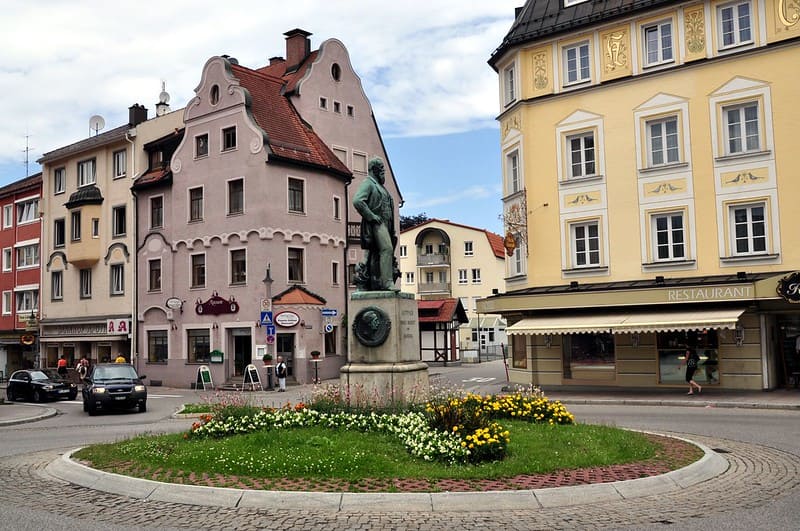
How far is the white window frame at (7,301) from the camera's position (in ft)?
171

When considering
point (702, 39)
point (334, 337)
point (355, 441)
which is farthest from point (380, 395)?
point (334, 337)

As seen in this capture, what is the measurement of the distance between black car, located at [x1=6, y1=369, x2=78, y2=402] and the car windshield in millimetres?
6371

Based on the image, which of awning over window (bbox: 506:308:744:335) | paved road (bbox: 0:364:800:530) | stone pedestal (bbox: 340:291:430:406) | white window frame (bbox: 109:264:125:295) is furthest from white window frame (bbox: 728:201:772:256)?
white window frame (bbox: 109:264:125:295)

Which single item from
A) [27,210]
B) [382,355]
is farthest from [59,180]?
[382,355]

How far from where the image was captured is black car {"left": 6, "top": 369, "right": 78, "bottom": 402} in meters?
31.0

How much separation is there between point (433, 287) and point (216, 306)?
43071 millimetres

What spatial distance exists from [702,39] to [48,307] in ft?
131

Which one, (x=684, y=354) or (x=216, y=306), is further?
A: (x=216, y=306)

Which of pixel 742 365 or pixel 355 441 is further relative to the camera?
pixel 742 365

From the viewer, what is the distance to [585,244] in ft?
93.5

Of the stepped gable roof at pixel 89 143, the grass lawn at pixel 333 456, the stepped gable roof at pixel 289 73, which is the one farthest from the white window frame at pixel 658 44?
the stepped gable roof at pixel 89 143

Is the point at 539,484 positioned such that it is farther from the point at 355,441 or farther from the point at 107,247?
the point at 107,247

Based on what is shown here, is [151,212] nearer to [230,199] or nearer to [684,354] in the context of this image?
[230,199]

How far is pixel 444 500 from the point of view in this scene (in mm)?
8570
